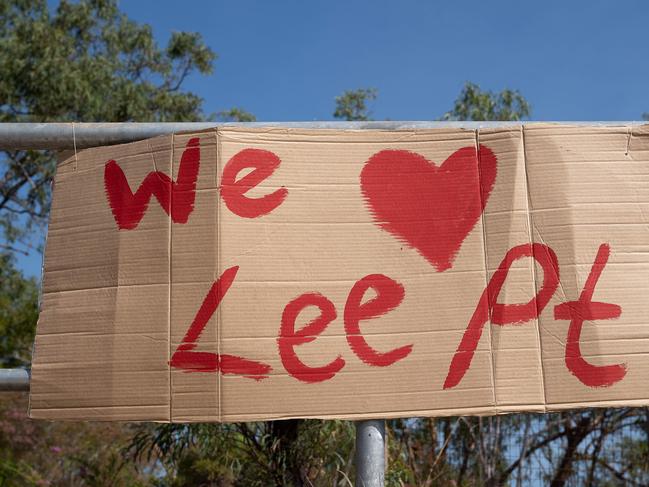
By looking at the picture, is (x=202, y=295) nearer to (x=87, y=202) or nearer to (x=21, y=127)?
(x=87, y=202)

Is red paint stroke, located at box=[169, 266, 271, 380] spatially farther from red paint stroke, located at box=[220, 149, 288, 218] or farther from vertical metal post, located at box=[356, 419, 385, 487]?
vertical metal post, located at box=[356, 419, 385, 487]

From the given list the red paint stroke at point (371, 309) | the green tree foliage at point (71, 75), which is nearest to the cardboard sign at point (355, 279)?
the red paint stroke at point (371, 309)

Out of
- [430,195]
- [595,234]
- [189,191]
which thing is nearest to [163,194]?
[189,191]

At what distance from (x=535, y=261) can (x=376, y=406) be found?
24.7 inches

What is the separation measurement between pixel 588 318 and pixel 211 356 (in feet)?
3.57

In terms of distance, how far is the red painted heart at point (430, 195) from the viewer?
242cm

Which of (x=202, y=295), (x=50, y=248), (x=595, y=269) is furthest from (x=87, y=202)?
(x=595, y=269)

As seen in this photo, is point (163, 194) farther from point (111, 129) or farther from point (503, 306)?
point (503, 306)

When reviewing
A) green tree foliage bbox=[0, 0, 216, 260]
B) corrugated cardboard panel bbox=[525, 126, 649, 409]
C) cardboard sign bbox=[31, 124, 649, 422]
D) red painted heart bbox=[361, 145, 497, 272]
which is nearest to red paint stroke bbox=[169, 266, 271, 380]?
cardboard sign bbox=[31, 124, 649, 422]

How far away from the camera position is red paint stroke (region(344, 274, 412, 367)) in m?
2.34

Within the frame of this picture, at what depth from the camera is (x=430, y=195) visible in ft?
8.06

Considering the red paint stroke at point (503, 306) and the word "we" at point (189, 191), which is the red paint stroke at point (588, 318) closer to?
the red paint stroke at point (503, 306)

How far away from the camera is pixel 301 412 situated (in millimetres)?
2301

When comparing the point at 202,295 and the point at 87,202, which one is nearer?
the point at 202,295
